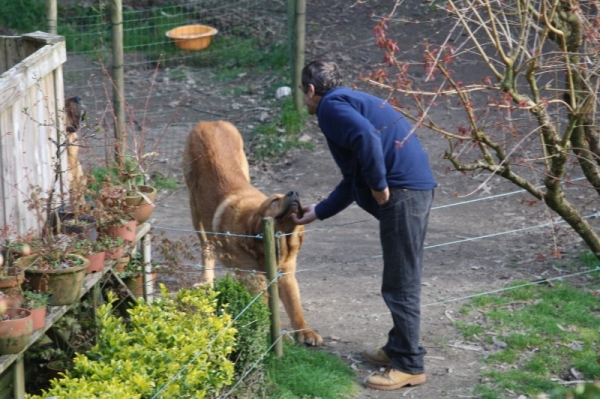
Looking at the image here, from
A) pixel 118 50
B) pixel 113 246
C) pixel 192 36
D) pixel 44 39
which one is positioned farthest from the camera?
pixel 192 36

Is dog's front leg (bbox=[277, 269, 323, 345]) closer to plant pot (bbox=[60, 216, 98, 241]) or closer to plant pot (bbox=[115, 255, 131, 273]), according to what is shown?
plant pot (bbox=[115, 255, 131, 273])

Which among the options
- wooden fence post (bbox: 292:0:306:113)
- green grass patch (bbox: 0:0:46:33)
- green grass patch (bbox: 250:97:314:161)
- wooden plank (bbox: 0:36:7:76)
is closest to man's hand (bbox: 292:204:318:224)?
wooden plank (bbox: 0:36:7:76)

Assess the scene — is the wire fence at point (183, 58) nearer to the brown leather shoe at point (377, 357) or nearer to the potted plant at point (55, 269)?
the brown leather shoe at point (377, 357)

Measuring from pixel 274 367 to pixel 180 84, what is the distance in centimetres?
752

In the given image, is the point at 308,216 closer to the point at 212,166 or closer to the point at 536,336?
the point at 212,166

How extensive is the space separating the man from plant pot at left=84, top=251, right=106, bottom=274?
151 cm

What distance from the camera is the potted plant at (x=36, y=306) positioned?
3.66m

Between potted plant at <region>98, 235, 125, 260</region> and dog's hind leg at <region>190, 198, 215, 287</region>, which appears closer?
potted plant at <region>98, 235, 125, 260</region>

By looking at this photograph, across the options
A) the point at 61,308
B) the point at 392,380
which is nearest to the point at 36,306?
the point at 61,308

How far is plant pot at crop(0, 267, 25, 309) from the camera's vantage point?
357 cm

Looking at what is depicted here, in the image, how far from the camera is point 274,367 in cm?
523

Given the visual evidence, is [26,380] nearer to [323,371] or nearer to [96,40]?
[323,371]

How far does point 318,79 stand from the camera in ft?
16.0

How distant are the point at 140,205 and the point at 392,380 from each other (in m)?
1.95
